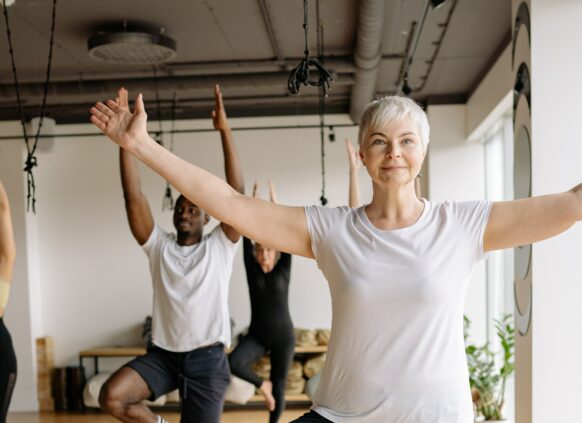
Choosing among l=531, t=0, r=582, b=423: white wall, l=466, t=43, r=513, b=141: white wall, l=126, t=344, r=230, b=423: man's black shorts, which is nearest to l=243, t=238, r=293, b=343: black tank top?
l=126, t=344, r=230, b=423: man's black shorts

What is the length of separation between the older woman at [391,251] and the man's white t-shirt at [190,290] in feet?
6.24

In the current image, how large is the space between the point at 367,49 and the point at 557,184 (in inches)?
98.1

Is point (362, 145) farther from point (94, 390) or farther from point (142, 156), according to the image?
point (94, 390)

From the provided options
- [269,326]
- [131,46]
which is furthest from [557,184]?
[131,46]

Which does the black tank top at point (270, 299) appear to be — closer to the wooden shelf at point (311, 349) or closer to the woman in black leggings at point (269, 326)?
the woman in black leggings at point (269, 326)

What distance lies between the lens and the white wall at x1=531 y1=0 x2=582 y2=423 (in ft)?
12.1

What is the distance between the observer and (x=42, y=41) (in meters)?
5.95

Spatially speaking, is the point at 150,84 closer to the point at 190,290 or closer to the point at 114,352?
the point at 114,352

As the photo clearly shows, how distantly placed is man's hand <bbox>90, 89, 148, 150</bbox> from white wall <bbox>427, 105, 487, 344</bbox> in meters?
6.72

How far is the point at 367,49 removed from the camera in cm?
577

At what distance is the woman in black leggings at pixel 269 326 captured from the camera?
5.36 metres

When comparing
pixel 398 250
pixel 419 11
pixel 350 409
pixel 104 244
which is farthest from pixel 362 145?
pixel 104 244

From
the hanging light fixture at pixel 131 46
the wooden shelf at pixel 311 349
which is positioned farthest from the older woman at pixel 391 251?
the wooden shelf at pixel 311 349

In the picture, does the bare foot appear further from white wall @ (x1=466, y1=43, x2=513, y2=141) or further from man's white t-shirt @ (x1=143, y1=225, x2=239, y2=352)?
white wall @ (x1=466, y1=43, x2=513, y2=141)
